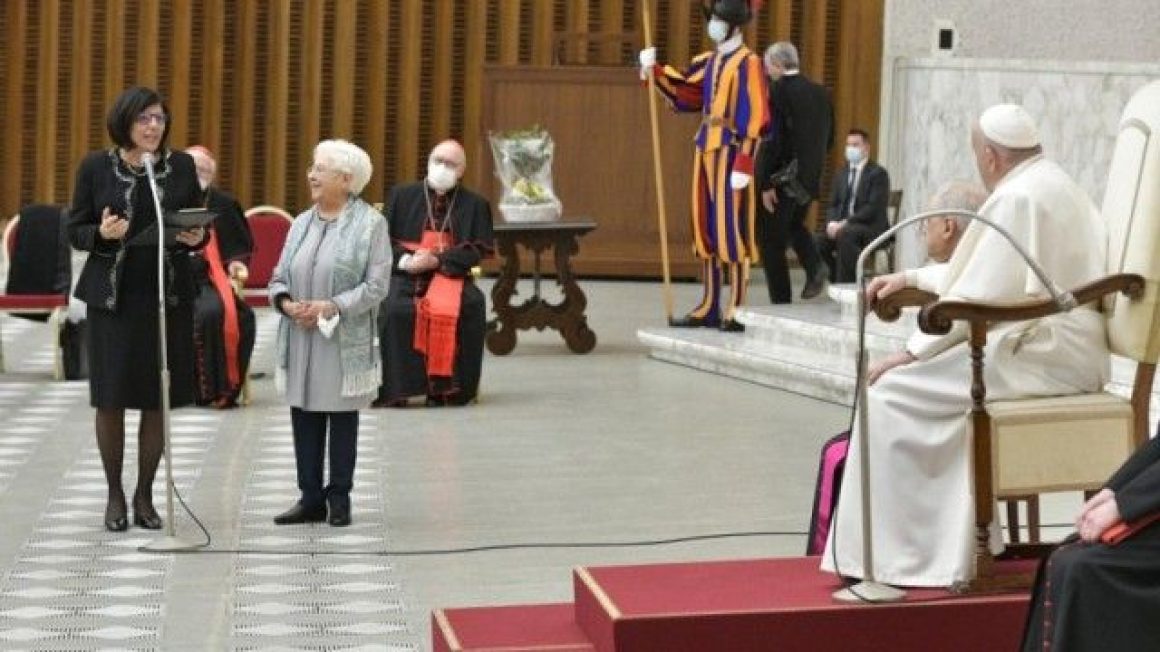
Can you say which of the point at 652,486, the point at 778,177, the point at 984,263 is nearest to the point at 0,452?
the point at 652,486

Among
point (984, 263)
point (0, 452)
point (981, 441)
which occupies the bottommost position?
point (0, 452)

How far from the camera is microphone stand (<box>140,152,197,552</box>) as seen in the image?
26.4ft

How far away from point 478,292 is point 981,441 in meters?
6.07

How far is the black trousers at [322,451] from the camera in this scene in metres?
8.59

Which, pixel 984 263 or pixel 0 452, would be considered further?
pixel 0 452

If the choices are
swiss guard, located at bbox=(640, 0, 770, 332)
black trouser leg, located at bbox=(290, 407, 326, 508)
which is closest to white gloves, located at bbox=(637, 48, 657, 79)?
swiss guard, located at bbox=(640, 0, 770, 332)

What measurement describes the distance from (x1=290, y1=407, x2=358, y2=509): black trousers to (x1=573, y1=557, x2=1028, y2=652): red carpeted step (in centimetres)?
249

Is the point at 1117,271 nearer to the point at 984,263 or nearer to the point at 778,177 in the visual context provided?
the point at 984,263

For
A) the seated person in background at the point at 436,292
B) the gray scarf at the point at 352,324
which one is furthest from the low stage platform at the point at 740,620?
the seated person in background at the point at 436,292

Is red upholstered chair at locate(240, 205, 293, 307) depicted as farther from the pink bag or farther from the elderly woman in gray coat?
the pink bag

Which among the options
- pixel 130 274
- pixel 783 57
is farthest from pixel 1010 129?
pixel 783 57

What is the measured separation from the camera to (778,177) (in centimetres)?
1491

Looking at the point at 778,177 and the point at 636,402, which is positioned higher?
the point at 778,177

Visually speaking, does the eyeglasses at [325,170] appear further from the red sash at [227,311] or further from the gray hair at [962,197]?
the red sash at [227,311]
